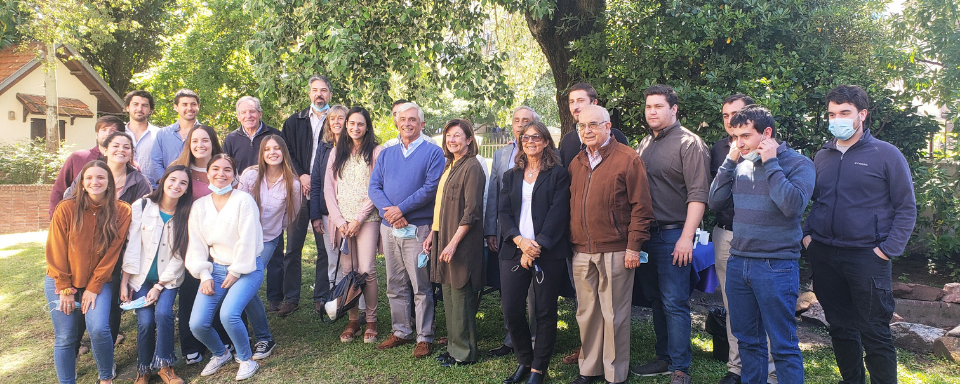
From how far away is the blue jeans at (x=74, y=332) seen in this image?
14.5ft

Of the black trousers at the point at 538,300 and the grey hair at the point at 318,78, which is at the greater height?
the grey hair at the point at 318,78

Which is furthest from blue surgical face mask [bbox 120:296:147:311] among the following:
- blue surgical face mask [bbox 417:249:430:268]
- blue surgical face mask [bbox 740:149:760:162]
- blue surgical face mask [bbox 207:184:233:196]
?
blue surgical face mask [bbox 740:149:760:162]

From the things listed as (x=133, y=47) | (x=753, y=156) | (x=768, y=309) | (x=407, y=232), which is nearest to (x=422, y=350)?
(x=407, y=232)

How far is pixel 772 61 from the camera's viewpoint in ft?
20.2

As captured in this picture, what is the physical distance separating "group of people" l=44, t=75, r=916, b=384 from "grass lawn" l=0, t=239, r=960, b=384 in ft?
0.52

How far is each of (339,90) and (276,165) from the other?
1.66 m

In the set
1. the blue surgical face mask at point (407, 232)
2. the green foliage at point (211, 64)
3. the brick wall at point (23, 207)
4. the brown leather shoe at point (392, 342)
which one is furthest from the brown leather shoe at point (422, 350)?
the brick wall at point (23, 207)

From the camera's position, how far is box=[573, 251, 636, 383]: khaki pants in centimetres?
418

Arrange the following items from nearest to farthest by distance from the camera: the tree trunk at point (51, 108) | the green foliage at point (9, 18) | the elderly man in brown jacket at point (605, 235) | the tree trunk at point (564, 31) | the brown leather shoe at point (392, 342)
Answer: the elderly man in brown jacket at point (605, 235)
the brown leather shoe at point (392, 342)
the tree trunk at point (564, 31)
the green foliage at point (9, 18)
the tree trunk at point (51, 108)

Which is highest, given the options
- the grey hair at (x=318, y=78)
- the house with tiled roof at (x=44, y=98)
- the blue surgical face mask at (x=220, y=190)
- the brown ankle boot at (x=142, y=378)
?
the house with tiled roof at (x=44, y=98)

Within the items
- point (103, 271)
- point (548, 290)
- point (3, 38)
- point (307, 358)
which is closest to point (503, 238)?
point (548, 290)

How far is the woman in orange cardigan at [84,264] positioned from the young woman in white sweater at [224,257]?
1.84ft

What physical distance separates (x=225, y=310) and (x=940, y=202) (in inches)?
262

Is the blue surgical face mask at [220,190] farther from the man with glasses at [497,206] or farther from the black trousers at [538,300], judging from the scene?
the black trousers at [538,300]
